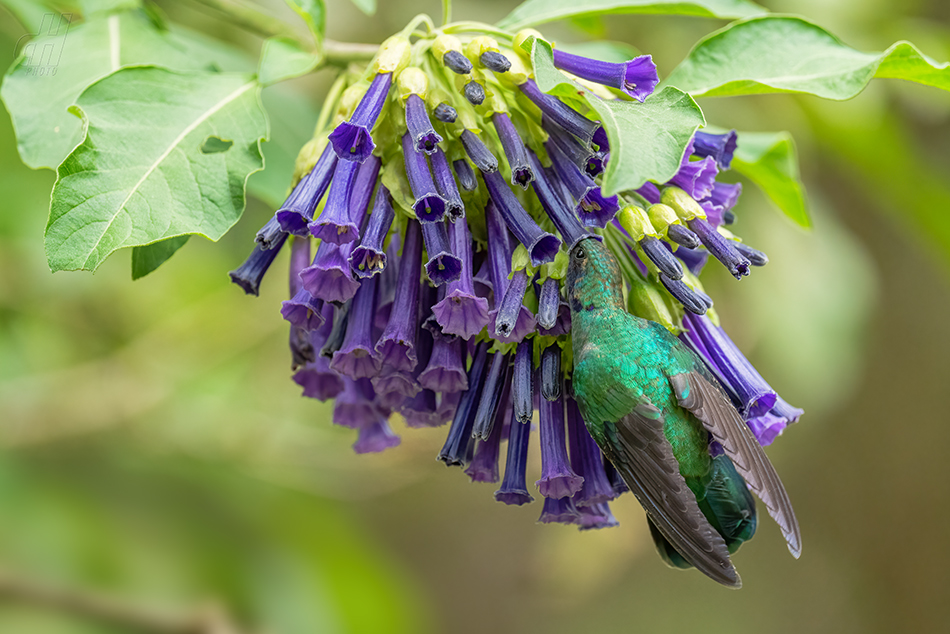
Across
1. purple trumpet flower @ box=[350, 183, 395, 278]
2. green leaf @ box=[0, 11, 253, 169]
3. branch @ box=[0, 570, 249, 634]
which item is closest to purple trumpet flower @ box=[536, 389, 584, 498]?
purple trumpet flower @ box=[350, 183, 395, 278]

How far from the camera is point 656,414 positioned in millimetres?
958

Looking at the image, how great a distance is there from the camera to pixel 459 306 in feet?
3.21

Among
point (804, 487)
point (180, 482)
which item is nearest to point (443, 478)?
point (180, 482)

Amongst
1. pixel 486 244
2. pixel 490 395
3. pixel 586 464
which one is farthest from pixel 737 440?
pixel 486 244

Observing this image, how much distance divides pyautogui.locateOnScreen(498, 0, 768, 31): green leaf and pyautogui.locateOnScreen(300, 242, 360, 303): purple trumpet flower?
0.64m

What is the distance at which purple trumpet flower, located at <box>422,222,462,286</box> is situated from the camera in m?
0.96

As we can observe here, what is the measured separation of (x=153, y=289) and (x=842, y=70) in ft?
10.1

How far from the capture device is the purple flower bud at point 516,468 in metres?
1.13

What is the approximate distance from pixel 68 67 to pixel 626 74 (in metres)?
1.05

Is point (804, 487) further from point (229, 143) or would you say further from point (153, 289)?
point (229, 143)

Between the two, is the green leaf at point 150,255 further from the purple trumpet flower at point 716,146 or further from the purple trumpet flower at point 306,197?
the purple trumpet flower at point 716,146

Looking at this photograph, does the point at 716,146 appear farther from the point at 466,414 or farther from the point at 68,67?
the point at 68,67

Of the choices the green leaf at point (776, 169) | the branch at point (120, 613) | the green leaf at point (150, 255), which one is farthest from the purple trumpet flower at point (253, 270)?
the branch at point (120, 613)

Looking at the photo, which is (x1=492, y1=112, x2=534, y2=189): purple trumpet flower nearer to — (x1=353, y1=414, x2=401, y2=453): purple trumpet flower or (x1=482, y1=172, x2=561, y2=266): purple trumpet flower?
(x1=482, y1=172, x2=561, y2=266): purple trumpet flower
